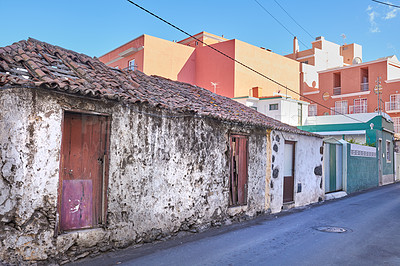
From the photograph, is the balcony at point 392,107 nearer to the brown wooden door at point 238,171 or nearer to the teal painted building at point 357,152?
the teal painted building at point 357,152

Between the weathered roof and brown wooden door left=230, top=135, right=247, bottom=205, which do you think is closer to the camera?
the weathered roof

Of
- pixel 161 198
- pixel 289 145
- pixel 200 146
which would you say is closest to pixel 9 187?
pixel 161 198

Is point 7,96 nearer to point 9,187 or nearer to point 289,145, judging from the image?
point 9,187

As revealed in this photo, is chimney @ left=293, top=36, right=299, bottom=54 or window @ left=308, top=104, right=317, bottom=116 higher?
chimney @ left=293, top=36, right=299, bottom=54

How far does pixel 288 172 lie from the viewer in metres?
12.2

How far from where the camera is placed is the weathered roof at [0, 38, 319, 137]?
5.54 m

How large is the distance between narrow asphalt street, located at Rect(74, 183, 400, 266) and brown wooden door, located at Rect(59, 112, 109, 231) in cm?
81

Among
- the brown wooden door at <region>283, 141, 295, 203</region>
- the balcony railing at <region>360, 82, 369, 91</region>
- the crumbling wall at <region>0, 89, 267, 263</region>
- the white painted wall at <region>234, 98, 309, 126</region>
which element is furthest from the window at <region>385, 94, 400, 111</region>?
the crumbling wall at <region>0, 89, 267, 263</region>

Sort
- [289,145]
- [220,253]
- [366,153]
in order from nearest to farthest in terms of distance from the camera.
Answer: [220,253]
[289,145]
[366,153]

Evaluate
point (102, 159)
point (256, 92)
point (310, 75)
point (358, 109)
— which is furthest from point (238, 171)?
point (310, 75)

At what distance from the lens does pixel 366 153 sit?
21.1 m

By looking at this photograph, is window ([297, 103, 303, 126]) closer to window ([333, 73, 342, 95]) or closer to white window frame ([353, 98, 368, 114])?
white window frame ([353, 98, 368, 114])

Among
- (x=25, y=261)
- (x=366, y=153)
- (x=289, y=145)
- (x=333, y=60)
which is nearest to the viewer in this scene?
(x=25, y=261)

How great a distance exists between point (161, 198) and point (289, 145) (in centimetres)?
669
